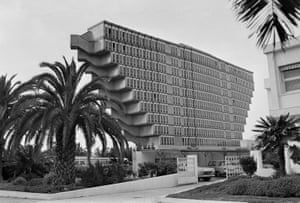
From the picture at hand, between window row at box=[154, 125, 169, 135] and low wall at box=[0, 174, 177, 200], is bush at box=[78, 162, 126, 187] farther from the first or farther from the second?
window row at box=[154, 125, 169, 135]

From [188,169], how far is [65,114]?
11152 mm

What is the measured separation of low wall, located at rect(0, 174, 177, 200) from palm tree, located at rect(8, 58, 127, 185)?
1.75m

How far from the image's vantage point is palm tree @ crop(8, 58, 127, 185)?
2127cm

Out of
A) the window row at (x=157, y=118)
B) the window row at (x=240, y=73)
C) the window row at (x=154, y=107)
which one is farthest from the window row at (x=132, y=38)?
the window row at (x=240, y=73)

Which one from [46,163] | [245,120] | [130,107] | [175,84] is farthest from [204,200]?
[245,120]

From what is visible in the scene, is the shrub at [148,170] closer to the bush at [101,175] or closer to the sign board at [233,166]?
the sign board at [233,166]

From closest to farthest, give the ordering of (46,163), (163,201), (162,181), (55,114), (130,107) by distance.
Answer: (163,201) → (55,114) → (162,181) → (46,163) → (130,107)

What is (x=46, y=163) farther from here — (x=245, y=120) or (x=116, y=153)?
(x=245, y=120)

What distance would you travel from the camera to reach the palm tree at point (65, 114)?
69.8 feet

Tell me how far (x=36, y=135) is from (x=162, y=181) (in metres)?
8.91

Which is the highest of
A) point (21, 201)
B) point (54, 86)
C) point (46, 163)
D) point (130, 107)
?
point (130, 107)

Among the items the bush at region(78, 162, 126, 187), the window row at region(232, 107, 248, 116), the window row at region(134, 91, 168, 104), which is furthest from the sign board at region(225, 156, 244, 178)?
the window row at region(232, 107, 248, 116)

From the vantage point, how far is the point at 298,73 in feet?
67.3

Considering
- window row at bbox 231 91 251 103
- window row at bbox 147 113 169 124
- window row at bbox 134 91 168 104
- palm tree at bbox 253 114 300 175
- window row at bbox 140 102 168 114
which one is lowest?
palm tree at bbox 253 114 300 175
